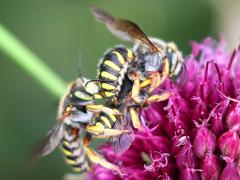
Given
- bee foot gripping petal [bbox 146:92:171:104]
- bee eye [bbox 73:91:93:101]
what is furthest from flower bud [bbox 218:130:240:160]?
bee eye [bbox 73:91:93:101]

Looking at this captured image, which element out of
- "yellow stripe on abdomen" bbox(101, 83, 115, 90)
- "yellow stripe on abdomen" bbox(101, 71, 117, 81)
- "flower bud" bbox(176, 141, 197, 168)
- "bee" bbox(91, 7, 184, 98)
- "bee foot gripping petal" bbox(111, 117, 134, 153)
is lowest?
"flower bud" bbox(176, 141, 197, 168)

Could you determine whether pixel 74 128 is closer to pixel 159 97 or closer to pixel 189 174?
pixel 159 97

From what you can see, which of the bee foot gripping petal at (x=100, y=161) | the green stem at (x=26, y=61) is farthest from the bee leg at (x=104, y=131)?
the green stem at (x=26, y=61)

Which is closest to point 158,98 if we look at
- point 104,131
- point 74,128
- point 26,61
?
point 104,131

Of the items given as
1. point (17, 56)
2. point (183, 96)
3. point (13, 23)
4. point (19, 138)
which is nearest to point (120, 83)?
point (183, 96)

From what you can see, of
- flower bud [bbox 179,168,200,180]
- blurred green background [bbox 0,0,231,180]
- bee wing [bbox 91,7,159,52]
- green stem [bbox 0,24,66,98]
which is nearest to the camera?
bee wing [bbox 91,7,159,52]

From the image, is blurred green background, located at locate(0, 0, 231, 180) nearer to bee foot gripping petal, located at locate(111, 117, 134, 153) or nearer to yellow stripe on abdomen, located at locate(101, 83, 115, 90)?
bee foot gripping petal, located at locate(111, 117, 134, 153)
